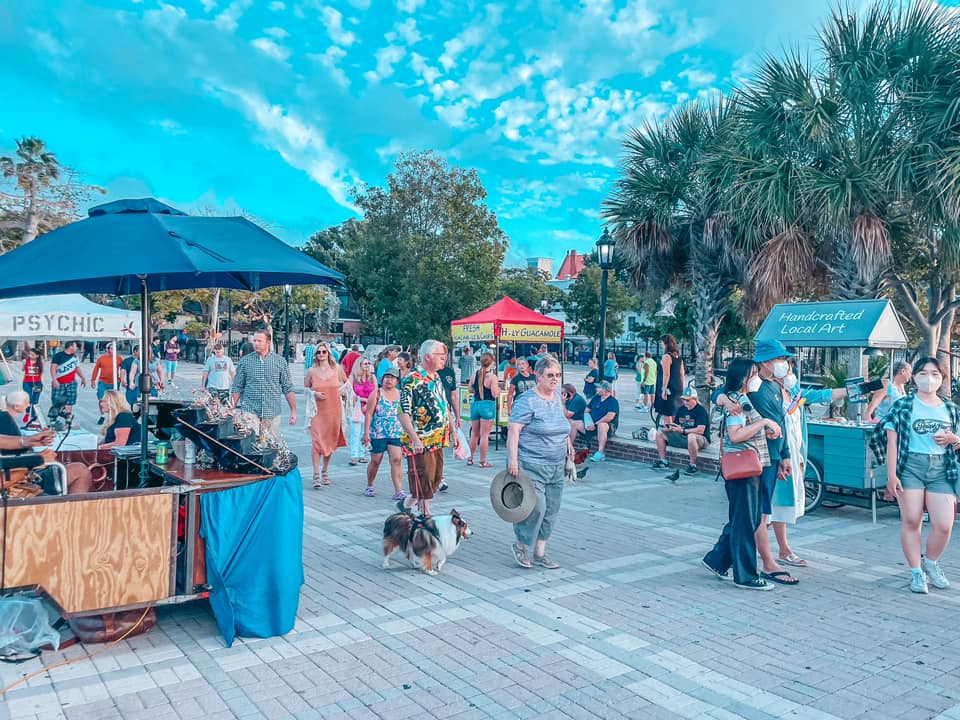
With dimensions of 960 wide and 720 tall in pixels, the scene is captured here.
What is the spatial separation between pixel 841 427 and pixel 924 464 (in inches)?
104

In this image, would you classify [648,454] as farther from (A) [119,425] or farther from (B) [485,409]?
(A) [119,425]

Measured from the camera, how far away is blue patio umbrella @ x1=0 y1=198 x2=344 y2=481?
4461 millimetres

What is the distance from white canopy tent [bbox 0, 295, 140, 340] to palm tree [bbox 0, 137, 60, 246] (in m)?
32.0

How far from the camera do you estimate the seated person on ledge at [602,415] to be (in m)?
11.8

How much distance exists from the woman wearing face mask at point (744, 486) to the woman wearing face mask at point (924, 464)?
920 millimetres

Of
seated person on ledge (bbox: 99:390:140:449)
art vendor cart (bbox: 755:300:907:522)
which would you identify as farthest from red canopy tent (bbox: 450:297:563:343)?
A: seated person on ledge (bbox: 99:390:140:449)

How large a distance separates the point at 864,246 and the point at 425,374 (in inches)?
396

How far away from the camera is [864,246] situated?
13508 millimetres

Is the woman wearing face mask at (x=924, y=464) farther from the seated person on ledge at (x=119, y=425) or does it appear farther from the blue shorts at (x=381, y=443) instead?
the seated person on ledge at (x=119, y=425)

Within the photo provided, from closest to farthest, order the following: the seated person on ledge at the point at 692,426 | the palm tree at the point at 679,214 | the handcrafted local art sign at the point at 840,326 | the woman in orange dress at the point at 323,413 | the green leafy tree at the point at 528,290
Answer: the handcrafted local art sign at the point at 840,326
the woman in orange dress at the point at 323,413
the seated person on ledge at the point at 692,426
the palm tree at the point at 679,214
the green leafy tree at the point at 528,290

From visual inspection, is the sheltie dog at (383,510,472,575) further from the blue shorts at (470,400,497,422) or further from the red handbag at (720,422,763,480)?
the blue shorts at (470,400,497,422)

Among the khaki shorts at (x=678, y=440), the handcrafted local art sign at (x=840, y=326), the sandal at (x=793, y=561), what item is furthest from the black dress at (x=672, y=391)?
the sandal at (x=793, y=561)

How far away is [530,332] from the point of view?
15.1 m

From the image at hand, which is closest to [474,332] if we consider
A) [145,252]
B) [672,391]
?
[672,391]
